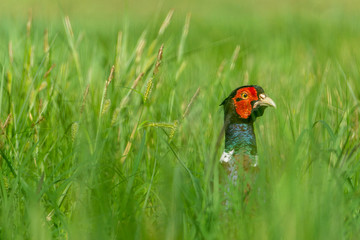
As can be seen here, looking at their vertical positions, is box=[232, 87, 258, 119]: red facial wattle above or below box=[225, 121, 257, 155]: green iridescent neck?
above

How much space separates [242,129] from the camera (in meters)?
1.98

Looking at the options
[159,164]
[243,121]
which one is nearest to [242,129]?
[243,121]

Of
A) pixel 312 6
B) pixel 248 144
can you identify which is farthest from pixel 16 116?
pixel 312 6

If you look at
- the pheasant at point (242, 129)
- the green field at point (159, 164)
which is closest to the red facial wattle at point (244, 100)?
the pheasant at point (242, 129)

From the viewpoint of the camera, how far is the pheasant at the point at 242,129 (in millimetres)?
1925

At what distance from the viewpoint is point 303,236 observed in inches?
59.8

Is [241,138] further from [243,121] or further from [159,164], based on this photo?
[159,164]

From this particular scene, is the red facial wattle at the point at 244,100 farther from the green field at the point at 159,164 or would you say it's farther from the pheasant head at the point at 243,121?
the green field at the point at 159,164

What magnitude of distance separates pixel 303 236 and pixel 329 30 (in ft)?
14.7

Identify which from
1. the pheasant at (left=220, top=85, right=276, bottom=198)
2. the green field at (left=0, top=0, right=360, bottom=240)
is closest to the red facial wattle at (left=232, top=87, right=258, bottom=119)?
the pheasant at (left=220, top=85, right=276, bottom=198)

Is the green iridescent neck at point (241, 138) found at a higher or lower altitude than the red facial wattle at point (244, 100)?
lower

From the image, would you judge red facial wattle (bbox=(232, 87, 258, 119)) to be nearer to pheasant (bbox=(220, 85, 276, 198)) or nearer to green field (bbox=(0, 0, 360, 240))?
pheasant (bbox=(220, 85, 276, 198))

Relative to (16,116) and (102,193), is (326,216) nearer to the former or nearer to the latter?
(102,193)

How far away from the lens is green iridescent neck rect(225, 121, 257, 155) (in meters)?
1.95
